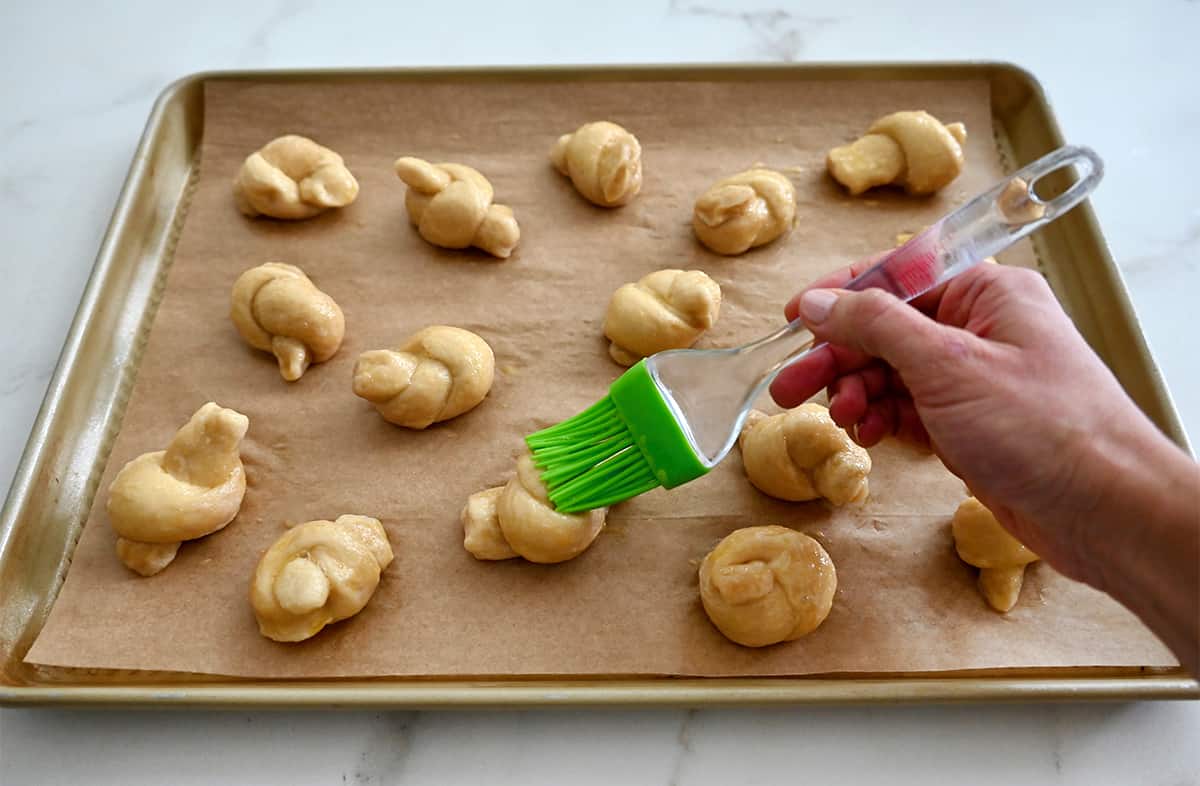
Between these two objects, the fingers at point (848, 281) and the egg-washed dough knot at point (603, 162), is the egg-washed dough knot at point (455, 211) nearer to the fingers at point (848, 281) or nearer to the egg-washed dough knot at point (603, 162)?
the egg-washed dough knot at point (603, 162)

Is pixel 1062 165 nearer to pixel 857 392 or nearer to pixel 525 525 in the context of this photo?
pixel 857 392

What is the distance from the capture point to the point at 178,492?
1731 millimetres

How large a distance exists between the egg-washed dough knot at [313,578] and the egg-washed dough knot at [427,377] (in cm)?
28

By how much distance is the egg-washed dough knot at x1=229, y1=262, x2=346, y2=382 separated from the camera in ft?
6.40

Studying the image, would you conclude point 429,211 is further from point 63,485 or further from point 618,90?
point 63,485

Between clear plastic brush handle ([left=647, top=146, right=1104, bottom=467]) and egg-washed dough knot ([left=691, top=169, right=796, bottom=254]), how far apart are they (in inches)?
21.5

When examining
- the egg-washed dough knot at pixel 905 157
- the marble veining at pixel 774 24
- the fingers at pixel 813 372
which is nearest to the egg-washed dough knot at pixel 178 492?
the fingers at pixel 813 372

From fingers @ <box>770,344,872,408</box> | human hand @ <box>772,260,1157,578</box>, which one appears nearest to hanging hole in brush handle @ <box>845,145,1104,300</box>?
human hand @ <box>772,260,1157,578</box>

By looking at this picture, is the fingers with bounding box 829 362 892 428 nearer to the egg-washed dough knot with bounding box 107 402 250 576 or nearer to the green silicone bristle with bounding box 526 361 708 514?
the green silicone bristle with bounding box 526 361 708 514

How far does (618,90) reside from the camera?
2418mm

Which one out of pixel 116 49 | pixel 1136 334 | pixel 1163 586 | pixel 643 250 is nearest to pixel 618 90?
pixel 643 250

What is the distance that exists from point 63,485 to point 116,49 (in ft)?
5.12

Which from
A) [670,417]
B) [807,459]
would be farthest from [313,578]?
[807,459]

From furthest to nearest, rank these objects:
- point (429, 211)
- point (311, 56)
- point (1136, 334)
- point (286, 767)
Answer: point (311, 56)
point (429, 211)
point (1136, 334)
point (286, 767)
